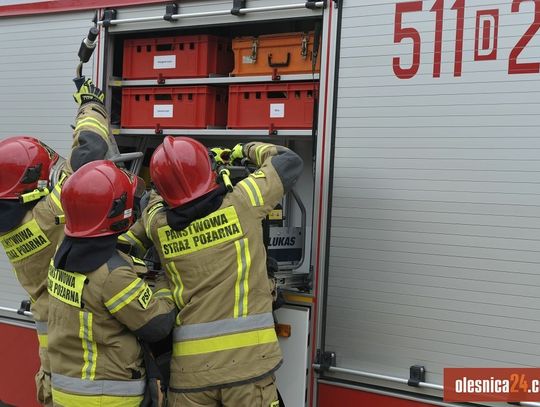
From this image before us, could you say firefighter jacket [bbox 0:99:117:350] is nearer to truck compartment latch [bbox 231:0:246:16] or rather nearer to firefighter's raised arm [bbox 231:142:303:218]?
firefighter's raised arm [bbox 231:142:303:218]

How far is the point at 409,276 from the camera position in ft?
10.6

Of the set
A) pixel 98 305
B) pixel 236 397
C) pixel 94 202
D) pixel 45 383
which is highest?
pixel 94 202

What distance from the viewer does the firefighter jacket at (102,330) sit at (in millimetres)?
2787

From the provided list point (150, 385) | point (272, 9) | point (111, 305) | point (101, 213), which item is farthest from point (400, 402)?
point (272, 9)

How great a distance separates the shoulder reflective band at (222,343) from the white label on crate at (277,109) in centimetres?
143

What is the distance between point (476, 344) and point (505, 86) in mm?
1132

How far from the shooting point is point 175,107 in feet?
14.3

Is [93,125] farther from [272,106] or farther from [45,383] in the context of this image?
[45,383]

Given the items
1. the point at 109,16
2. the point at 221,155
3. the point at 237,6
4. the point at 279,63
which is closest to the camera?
the point at 221,155

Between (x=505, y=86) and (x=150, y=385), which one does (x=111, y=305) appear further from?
(x=505, y=86)

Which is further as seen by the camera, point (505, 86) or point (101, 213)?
point (505, 86)

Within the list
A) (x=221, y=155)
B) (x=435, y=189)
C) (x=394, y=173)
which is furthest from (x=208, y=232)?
(x=435, y=189)

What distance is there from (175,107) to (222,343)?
189cm

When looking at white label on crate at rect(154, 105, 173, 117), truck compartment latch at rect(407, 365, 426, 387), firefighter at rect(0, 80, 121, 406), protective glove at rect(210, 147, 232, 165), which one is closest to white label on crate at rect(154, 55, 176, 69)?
white label on crate at rect(154, 105, 173, 117)
